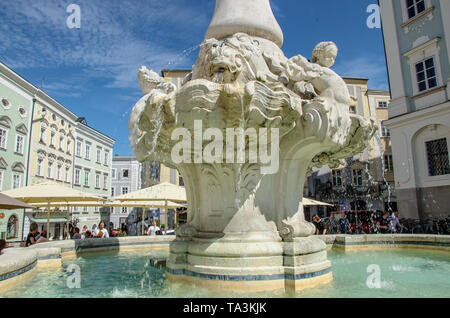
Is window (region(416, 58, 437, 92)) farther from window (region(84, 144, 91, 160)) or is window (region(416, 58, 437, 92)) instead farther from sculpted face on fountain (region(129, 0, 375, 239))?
window (region(84, 144, 91, 160))

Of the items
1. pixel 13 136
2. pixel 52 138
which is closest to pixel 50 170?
pixel 52 138

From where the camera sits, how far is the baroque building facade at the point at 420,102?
1691 centimetres

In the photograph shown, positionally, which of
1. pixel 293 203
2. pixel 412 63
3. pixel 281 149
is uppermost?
pixel 412 63

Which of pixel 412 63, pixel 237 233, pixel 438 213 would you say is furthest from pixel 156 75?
pixel 412 63

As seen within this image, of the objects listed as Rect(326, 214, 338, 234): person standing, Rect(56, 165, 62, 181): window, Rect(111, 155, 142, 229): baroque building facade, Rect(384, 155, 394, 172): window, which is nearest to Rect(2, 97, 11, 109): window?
Rect(56, 165, 62, 181): window

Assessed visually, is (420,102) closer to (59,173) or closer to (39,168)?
(39,168)

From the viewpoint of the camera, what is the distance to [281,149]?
469cm

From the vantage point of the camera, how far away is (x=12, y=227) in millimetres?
24375

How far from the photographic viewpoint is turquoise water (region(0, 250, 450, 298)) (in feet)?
12.7

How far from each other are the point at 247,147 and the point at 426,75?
57.3 ft

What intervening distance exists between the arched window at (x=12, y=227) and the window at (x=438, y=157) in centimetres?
2672

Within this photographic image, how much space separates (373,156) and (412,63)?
15457mm

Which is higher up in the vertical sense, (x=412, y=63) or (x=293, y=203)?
(x=412, y=63)

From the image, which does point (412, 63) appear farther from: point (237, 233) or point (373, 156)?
point (237, 233)
